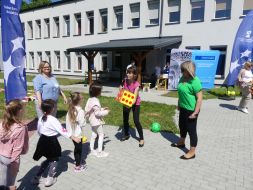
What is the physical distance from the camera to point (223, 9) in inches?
723

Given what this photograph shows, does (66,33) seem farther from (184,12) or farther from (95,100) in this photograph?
(95,100)

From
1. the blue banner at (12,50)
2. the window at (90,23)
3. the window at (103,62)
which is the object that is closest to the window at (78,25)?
the window at (90,23)

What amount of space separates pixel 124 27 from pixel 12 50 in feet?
59.6

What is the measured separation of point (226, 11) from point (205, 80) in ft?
16.6

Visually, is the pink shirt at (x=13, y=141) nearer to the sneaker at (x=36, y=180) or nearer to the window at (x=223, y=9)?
the sneaker at (x=36, y=180)

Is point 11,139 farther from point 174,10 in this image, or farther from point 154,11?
point 154,11

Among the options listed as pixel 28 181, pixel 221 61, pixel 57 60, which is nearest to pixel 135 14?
pixel 221 61

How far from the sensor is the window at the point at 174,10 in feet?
67.4

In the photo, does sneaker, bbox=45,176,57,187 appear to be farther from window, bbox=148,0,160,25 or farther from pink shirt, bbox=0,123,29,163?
window, bbox=148,0,160,25

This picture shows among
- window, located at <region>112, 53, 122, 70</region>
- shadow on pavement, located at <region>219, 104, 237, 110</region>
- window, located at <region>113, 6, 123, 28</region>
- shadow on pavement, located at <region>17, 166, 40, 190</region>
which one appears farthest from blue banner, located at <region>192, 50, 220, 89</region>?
shadow on pavement, located at <region>17, 166, 40, 190</region>

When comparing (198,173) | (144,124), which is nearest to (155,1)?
(144,124)

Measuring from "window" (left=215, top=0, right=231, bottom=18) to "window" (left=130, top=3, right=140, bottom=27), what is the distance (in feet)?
21.9

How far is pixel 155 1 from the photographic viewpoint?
2161 cm

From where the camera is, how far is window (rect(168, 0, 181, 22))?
2055cm
